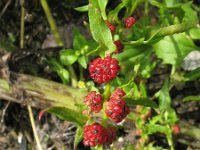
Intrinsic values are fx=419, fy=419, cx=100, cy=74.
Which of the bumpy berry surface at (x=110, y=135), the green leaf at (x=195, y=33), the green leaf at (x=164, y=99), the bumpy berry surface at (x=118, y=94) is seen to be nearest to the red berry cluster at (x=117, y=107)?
the bumpy berry surface at (x=118, y=94)

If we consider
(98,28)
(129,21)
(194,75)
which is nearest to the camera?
(98,28)

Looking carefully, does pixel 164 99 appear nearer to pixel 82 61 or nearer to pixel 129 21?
pixel 82 61

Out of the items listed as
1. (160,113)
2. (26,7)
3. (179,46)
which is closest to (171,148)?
(160,113)

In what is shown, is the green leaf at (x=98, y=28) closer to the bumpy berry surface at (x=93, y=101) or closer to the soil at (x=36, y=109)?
the bumpy berry surface at (x=93, y=101)

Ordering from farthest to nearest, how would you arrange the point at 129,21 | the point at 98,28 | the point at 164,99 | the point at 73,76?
1. the point at 73,76
2. the point at 164,99
3. the point at 129,21
4. the point at 98,28

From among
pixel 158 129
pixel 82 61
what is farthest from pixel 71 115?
pixel 158 129

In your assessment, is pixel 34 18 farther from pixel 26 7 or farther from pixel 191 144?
pixel 191 144
